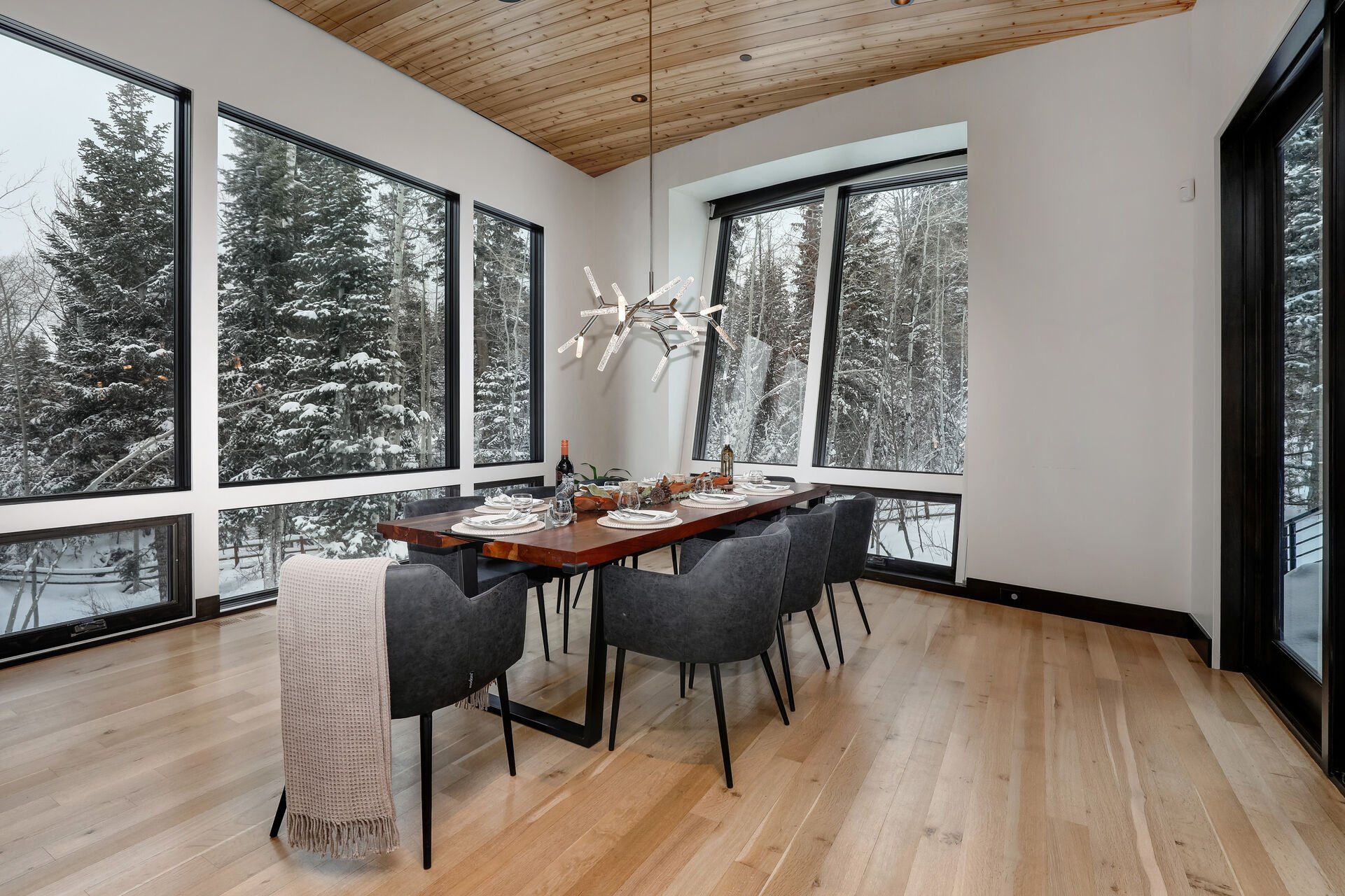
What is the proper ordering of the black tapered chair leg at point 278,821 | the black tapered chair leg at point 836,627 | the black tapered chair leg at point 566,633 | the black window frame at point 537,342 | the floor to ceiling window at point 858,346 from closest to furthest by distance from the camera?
the black tapered chair leg at point 278,821
the black tapered chair leg at point 836,627
the black tapered chair leg at point 566,633
the floor to ceiling window at point 858,346
the black window frame at point 537,342

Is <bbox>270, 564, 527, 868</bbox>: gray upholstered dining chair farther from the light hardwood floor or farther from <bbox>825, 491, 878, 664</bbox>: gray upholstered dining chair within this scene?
<bbox>825, 491, 878, 664</bbox>: gray upholstered dining chair

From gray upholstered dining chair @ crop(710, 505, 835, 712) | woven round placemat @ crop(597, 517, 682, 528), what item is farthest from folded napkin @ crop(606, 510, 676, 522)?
gray upholstered dining chair @ crop(710, 505, 835, 712)

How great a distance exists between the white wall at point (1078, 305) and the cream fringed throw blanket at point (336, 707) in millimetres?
3617

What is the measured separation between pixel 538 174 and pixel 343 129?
1.70m

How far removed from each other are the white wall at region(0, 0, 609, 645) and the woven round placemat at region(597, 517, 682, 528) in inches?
91.5

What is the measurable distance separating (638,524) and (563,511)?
1.00 feet

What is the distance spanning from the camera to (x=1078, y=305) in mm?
3725

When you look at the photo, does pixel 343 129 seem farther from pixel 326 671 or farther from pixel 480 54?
pixel 326 671

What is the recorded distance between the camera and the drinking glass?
2.52 metres

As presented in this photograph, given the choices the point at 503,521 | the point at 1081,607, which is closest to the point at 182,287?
the point at 503,521

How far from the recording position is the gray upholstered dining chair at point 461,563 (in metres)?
2.41

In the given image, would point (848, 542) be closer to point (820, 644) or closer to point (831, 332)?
point (820, 644)

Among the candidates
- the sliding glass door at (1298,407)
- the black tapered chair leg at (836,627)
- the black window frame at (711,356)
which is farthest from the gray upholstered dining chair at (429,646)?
the black window frame at (711,356)

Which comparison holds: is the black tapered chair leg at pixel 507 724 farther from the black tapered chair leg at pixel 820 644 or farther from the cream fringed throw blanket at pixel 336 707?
the black tapered chair leg at pixel 820 644
